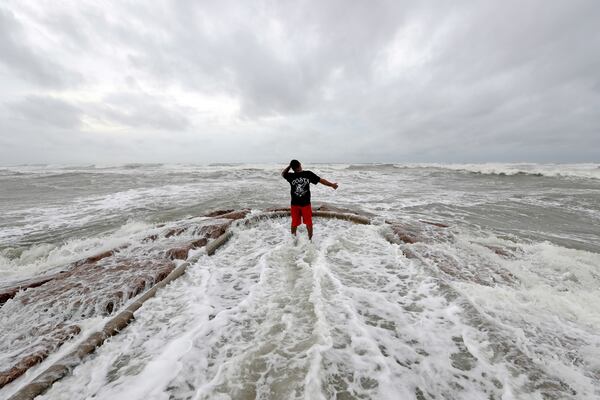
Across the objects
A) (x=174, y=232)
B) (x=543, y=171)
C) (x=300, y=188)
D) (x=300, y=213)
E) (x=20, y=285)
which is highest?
(x=300, y=188)

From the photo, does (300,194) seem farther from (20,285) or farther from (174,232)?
(20,285)

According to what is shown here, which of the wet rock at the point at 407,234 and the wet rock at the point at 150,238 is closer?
the wet rock at the point at 407,234

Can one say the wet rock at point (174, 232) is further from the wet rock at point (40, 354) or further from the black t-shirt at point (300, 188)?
the wet rock at point (40, 354)

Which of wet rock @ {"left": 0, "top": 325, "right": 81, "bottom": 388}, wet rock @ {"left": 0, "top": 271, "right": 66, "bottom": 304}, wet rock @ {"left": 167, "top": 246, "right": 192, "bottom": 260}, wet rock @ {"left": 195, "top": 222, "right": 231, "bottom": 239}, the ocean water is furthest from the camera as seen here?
wet rock @ {"left": 195, "top": 222, "right": 231, "bottom": 239}

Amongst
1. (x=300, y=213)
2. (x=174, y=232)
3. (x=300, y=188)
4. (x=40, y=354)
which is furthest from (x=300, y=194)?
(x=40, y=354)

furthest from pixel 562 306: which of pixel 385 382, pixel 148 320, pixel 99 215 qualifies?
pixel 99 215

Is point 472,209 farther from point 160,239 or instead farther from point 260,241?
point 160,239

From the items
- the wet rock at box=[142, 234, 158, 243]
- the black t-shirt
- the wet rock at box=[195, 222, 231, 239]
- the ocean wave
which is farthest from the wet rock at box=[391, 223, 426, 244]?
the ocean wave

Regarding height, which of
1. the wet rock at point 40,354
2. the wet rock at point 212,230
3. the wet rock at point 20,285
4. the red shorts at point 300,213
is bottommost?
the wet rock at point 20,285

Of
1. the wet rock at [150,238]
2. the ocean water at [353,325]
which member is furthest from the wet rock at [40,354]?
the wet rock at [150,238]

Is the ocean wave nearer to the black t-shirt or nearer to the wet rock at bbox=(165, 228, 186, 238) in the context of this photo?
the black t-shirt

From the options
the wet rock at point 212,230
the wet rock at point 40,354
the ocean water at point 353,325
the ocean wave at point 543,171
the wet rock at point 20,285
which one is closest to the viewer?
the ocean water at point 353,325

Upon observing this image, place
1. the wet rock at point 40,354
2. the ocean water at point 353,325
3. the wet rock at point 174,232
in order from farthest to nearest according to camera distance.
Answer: the wet rock at point 174,232
the wet rock at point 40,354
the ocean water at point 353,325

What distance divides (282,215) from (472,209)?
8.98 meters
